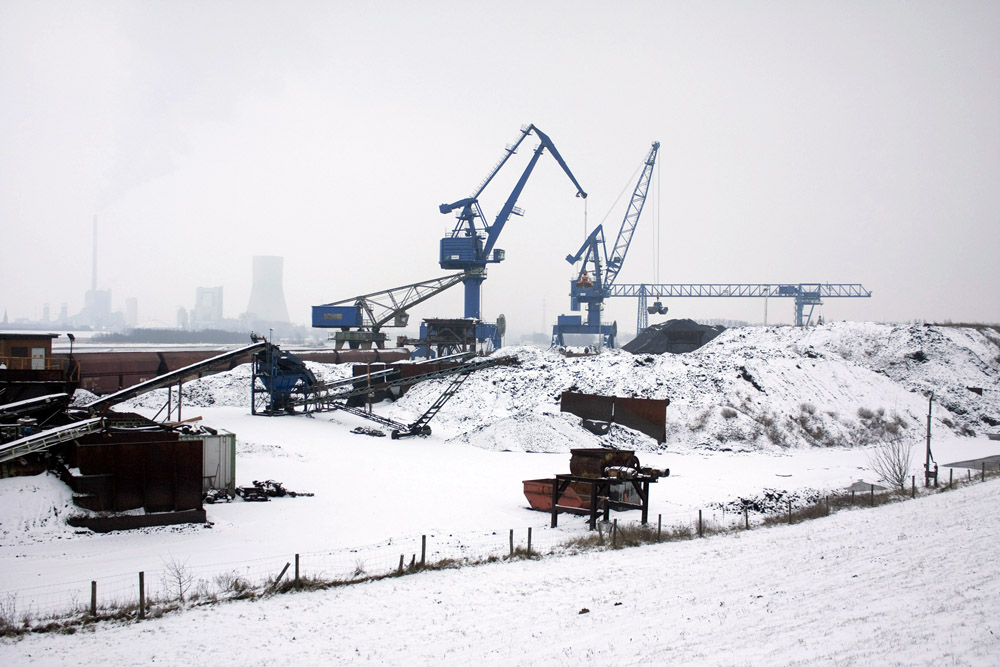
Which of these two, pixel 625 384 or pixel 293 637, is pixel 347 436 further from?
pixel 293 637

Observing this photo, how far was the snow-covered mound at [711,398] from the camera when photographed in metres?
30.7

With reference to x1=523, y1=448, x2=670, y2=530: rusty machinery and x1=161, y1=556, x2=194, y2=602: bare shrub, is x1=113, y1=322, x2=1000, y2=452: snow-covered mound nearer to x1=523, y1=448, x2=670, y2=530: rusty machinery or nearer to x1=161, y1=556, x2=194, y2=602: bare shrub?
x1=523, y1=448, x2=670, y2=530: rusty machinery

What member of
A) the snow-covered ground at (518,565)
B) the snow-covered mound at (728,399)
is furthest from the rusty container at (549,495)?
the snow-covered mound at (728,399)

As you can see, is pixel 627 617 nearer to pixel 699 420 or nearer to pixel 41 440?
pixel 41 440

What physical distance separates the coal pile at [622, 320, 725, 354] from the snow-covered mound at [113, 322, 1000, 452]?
14.5 meters

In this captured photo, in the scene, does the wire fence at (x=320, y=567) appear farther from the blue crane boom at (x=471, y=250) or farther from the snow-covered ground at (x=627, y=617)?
the blue crane boom at (x=471, y=250)

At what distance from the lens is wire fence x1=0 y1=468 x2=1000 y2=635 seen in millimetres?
10750

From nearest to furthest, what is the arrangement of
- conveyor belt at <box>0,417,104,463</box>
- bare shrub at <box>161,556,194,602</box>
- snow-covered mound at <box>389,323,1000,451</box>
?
1. bare shrub at <box>161,556,194,602</box>
2. conveyor belt at <box>0,417,104,463</box>
3. snow-covered mound at <box>389,323,1000,451</box>

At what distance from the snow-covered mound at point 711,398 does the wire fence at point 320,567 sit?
11581mm

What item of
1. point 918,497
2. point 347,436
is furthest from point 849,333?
point 347,436

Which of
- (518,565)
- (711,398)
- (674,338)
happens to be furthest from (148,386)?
(674,338)

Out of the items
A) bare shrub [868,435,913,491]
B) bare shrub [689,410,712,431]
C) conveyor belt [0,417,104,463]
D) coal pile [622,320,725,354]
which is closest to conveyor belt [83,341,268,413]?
conveyor belt [0,417,104,463]

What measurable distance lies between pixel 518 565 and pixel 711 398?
74.4 feet

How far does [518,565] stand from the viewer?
1368 centimetres
